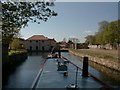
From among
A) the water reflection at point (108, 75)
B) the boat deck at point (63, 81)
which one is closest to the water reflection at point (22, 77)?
the boat deck at point (63, 81)

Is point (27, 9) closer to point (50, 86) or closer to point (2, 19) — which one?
point (2, 19)

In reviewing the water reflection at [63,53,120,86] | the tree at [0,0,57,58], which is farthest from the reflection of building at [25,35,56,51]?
the tree at [0,0,57,58]

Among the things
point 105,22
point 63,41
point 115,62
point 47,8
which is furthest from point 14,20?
point 63,41

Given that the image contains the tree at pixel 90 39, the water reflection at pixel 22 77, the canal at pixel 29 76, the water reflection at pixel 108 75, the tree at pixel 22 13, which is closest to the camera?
the tree at pixel 22 13

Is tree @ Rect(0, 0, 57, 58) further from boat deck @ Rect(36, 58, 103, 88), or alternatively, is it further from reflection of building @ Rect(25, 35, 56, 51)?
reflection of building @ Rect(25, 35, 56, 51)

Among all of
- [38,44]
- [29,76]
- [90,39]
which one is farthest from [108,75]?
[90,39]

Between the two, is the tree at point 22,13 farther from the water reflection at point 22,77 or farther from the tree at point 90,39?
the tree at point 90,39

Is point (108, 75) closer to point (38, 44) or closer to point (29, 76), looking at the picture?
point (29, 76)

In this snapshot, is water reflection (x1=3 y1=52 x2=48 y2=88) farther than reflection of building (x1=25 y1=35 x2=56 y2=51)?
No

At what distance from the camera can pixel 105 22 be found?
343ft

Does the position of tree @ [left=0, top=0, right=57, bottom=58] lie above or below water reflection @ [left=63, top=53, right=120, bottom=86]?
above

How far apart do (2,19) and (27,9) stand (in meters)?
1.72

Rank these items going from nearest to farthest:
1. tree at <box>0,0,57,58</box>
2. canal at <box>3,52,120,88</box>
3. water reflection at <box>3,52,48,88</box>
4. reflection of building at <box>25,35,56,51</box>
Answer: tree at <box>0,0,57,58</box>, water reflection at <box>3,52,48,88</box>, canal at <box>3,52,120,88</box>, reflection of building at <box>25,35,56,51</box>

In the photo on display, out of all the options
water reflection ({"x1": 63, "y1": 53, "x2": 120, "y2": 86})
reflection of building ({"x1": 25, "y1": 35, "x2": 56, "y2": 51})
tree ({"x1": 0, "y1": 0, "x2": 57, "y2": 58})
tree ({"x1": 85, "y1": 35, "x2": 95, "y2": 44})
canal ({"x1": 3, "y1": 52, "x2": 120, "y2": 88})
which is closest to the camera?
tree ({"x1": 0, "y1": 0, "x2": 57, "y2": 58})
